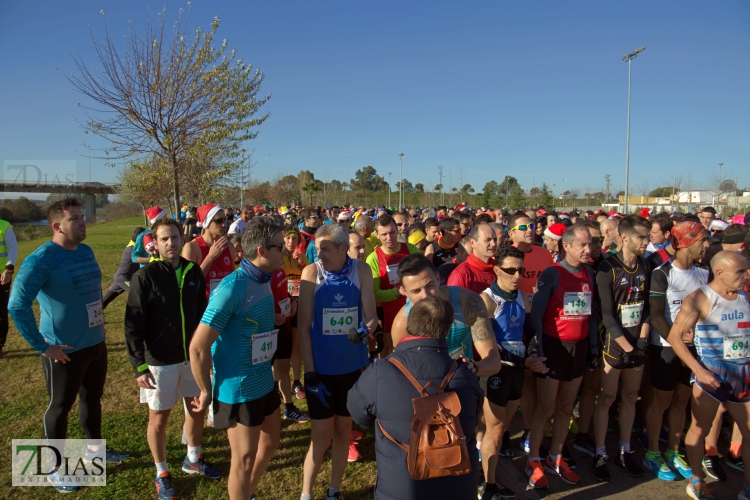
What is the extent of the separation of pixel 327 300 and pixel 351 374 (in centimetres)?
59

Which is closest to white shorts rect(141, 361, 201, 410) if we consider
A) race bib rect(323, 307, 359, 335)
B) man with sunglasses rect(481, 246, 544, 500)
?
race bib rect(323, 307, 359, 335)

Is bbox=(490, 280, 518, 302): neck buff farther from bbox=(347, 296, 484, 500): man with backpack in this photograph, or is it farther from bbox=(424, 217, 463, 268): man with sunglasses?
bbox=(424, 217, 463, 268): man with sunglasses

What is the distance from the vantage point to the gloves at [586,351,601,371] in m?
3.95

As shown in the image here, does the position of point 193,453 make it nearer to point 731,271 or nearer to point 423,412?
point 423,412

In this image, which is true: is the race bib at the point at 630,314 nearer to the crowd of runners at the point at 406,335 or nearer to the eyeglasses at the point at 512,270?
the crowd of runners at the point at 406,335

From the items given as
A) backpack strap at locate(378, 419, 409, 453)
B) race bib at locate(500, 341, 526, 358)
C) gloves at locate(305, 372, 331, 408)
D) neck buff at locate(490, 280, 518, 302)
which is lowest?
gloves at locate(305, 372, 331, 408)

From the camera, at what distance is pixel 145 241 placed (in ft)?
22.0

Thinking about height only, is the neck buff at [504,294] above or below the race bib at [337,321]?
above

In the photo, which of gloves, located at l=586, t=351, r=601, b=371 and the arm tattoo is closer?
the arm tattoo

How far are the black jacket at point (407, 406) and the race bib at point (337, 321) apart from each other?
119 centimetres

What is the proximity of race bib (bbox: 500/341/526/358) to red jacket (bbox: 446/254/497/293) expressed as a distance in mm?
572

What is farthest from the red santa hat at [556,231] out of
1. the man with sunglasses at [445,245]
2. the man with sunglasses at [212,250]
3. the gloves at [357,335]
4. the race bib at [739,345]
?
the man with sunglasses at [212,250]

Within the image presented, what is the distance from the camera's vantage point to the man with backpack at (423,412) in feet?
6.17

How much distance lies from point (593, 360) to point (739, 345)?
3.50 feet
